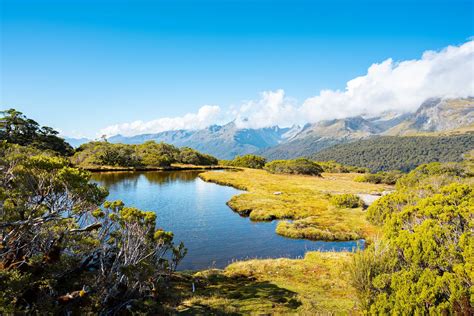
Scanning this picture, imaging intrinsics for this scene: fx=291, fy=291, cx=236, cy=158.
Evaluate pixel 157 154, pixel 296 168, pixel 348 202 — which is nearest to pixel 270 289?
pixel 348 202

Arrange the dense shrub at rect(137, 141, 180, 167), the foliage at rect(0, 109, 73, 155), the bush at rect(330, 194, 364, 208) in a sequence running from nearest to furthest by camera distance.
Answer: the bush at rect(330, 194, 364, 208), the foliage at rect(0, 109, 73, 155), the dense shrub at rect(137, 141, 180, 167)

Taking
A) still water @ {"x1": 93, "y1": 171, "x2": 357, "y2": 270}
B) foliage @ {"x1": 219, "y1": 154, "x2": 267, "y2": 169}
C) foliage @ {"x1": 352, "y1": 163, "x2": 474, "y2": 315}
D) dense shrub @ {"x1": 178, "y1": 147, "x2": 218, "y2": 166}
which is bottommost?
still water @ {"x1": 93, "y1": 171, "x2": 357, "y2": 270}

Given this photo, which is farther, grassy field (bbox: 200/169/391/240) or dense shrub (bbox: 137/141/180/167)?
dense shrub (bbox: 137/141/180/167)

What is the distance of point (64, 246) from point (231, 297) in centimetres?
1254

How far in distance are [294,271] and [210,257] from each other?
40.6 feet

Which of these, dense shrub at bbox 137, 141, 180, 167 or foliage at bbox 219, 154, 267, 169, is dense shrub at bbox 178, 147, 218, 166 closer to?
dense shrub at bbox 137, 141, 180, 167

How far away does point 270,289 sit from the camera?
2478 cm

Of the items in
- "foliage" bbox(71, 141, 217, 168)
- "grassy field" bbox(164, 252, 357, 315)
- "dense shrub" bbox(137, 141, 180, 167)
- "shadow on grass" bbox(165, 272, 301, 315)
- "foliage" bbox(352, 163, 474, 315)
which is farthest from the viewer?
"dense shrub" bbox(137, 141, 180, 167)

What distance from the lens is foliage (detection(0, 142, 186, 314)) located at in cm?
1501

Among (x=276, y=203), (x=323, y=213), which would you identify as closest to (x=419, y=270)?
(x=323, y=213)

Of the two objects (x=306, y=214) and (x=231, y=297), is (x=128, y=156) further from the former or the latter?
(x=231, y=297)

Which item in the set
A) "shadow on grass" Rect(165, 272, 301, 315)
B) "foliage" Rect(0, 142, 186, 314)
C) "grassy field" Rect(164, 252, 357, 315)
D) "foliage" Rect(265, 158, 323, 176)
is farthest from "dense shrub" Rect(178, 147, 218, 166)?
"foliage" Rect(0, 142, 186, 314)

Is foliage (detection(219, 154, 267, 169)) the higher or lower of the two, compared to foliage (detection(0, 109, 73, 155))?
lower

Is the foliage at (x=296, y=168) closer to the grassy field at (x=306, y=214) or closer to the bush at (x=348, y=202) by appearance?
the grassy field at (x=306, y=214)
